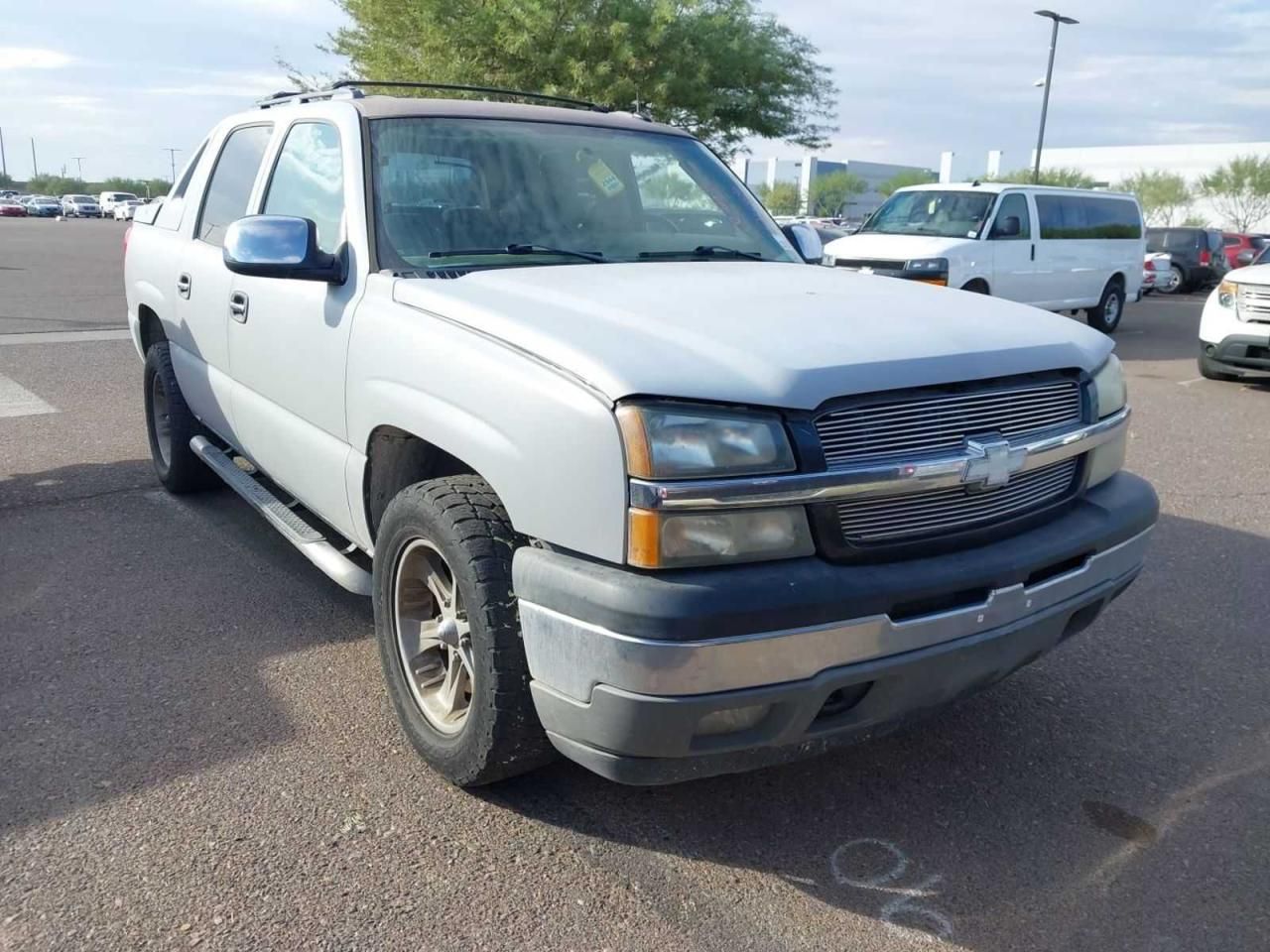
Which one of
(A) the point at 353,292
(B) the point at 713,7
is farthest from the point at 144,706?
(B) the point at 713,7

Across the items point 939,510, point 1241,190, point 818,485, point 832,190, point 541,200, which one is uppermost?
point 1241,190

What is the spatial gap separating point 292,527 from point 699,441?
82.6 inches

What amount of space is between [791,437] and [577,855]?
119cm

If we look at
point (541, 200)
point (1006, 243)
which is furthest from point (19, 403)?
point (1006, 243)

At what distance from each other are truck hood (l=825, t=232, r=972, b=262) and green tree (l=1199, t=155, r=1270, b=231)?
52.1 m

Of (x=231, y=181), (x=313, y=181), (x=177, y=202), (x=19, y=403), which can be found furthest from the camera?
(x=19, y=403)

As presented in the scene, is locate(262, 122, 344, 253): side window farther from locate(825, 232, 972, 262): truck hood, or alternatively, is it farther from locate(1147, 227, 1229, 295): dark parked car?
locate(1147, 227, 1229, 295): dark parked car

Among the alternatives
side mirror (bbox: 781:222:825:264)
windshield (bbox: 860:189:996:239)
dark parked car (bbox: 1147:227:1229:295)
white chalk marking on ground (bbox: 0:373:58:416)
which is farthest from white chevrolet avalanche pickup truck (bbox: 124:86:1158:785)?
dark parked car (bbox: 1147:227:1229:295)

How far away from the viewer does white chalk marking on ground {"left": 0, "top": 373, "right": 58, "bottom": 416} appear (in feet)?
24.8

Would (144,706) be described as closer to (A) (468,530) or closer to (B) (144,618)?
(B) (144,618)

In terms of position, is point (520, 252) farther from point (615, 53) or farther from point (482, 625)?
point (615, 53)

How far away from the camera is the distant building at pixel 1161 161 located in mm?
59812

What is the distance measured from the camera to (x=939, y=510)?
2.57 meters

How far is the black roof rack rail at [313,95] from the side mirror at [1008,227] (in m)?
10.0
